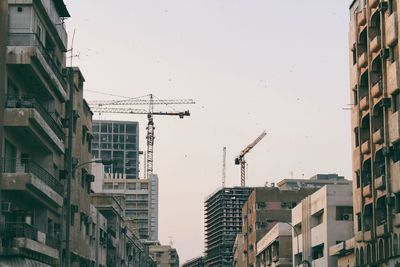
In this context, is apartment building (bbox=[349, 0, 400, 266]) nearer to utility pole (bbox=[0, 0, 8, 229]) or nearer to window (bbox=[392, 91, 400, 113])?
window (bbox=[392, 91, 400, 113])

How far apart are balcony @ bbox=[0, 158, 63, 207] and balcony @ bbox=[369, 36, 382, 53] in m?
29.2

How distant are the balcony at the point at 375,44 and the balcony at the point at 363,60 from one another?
371 cm

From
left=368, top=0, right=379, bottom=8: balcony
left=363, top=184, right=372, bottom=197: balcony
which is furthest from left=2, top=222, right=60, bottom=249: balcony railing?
left=368, top=0, right=379, bottom=8: balcony

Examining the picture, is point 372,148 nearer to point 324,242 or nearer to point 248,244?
point 324,242

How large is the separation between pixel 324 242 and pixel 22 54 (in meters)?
52.5

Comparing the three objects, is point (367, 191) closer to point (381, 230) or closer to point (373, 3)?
point (381, 230)

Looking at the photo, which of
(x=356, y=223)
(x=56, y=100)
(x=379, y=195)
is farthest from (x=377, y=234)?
(x=56, y=100)

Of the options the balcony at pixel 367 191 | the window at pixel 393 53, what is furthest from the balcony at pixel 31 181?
the balcony at pixel 367 191

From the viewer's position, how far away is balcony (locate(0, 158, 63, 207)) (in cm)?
4978

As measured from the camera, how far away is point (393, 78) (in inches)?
2753

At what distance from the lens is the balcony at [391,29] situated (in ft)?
229

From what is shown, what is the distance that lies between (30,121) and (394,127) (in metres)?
30.6

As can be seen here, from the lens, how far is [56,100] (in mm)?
64000

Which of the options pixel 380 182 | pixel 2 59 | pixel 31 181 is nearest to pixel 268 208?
pixel 380 182
